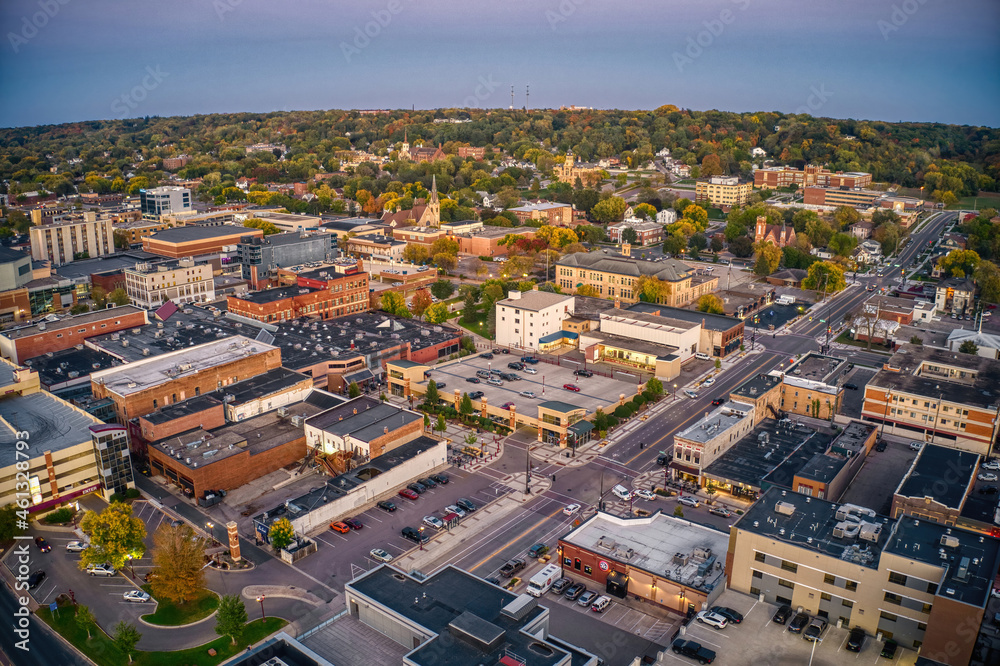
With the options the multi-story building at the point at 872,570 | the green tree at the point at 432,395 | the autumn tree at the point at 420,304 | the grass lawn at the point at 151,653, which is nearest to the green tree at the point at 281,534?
the grass lawn at the point at 151,653

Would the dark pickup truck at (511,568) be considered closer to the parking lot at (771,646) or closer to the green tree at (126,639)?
the parking lot at (771,646)

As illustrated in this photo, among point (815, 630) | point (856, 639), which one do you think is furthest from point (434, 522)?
point (856, 639)

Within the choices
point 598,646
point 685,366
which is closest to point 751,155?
point 685,366

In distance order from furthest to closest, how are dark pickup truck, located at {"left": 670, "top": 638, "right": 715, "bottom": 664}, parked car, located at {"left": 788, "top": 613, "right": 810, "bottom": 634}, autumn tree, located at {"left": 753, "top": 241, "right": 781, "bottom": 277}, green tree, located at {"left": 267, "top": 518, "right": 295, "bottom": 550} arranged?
autumn tree, located at {"left": 753, "top": 241, "right": 781, "bottom": 277}
green tree, located at {"left": 267, "top": 518, "right": 295, "bottom": 550}
parked car, located at {"left": 788, "top": 613, "right": 810, "bottom": 634}
dark pickup truck, located at {"left": 670, "top": 638, "right": 715, "bottom": 664}

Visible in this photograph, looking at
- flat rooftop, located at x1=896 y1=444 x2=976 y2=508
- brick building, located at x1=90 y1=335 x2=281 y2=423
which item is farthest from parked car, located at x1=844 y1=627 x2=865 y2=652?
brick building, located at x1=90 y1=335 x2=281 y2=423

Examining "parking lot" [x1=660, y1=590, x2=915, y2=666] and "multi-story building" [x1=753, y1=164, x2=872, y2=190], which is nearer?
"parking lot" [x1=660, y1=590, x2=915, y2=666]

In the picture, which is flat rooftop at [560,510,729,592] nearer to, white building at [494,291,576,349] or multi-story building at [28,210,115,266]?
white building at [494,291,576,349]
